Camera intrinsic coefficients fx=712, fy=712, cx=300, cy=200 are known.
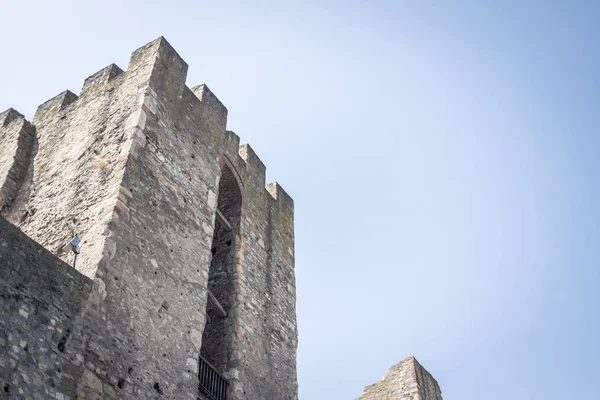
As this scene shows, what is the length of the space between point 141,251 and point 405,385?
249 inches

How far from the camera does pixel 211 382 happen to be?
9.30 meters

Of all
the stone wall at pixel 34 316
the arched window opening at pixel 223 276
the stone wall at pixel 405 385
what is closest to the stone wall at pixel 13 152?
the arched window opening at pixel 223 276

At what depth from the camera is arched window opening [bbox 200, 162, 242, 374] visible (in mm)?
10227

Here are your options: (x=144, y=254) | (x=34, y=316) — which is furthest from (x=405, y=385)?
(x=34, y=316)

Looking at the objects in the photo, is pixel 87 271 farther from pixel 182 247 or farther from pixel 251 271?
pixel 251 271

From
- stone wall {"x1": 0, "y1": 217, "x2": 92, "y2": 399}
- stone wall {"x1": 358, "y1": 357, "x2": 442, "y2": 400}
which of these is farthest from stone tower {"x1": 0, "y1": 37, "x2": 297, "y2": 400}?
stone wall {"x1": 358, "y1": 357, "x2": 442, "y2": 400}

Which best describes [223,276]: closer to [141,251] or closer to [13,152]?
[141,251]

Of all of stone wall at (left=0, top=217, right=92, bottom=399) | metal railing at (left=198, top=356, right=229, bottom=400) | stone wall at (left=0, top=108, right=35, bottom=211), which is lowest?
stone wall at (left=0, top=217, right=92, bottom=399)

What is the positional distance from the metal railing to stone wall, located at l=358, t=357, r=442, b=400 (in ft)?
14.1

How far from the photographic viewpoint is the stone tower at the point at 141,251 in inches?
273

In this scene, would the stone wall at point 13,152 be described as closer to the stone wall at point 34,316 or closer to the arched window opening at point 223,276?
the arched window opening at point 223,276

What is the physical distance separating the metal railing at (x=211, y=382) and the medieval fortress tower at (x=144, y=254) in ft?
0.08

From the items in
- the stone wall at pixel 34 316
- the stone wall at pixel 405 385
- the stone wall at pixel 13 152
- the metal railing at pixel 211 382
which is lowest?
the stone wall at pixel 34 316

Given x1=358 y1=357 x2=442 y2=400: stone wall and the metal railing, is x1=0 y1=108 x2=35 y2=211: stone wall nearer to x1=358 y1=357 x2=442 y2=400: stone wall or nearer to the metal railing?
the metal railing
